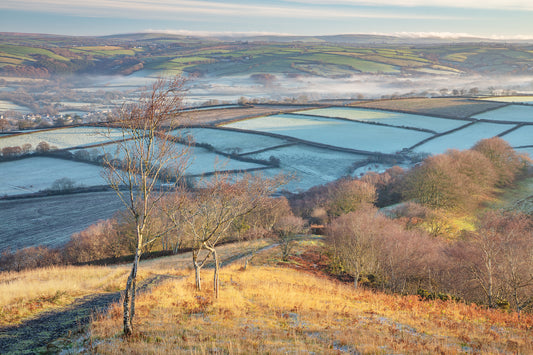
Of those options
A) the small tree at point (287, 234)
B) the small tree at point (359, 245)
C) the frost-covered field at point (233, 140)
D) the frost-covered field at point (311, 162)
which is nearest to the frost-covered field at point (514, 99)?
the frost-covered field at point (311, 162)

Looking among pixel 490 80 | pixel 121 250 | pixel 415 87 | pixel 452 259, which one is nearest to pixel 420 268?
pixel 452 259

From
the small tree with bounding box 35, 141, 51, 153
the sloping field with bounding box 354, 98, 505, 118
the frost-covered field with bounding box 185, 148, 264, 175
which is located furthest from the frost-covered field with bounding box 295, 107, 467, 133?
the small tree with bounding box 35, 141, 51, 153

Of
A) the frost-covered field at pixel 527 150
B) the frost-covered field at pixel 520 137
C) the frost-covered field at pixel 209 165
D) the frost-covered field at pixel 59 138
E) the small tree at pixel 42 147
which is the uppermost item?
the frost-covered field at pixel 520 137

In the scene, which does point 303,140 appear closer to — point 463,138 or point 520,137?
point 463,138

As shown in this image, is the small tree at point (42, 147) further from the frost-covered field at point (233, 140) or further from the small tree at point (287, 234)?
the small tree at point (287, 234)

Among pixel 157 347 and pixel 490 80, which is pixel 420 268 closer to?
pixel 157 347

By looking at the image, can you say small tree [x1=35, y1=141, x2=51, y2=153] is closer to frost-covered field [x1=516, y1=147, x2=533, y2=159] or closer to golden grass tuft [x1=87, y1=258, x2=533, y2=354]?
golden grass tuft [x1=87, y1=258, x2=533, y2=354]
